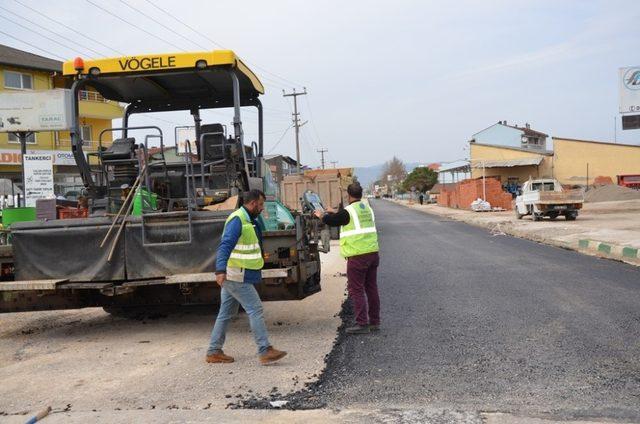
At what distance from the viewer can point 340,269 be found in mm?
12938

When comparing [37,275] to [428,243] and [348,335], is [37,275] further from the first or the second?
[428,243]

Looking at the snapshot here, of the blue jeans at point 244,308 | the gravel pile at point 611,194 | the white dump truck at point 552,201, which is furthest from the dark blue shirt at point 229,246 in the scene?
the gravel pile at point 611,194

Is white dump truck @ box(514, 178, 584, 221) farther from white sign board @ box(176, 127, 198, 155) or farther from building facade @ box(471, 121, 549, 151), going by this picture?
building facade @ box(471, 121, 549, 151)

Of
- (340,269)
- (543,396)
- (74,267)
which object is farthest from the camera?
(340,269)

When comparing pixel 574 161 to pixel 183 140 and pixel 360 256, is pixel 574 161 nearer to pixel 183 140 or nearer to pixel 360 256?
pixel 360 256

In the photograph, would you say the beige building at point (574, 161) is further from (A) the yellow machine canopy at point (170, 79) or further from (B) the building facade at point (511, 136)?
(A) the yellow machine canopy at point (170, 79)

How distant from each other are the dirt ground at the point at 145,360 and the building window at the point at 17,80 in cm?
2958

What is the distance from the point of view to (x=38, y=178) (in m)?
11.5

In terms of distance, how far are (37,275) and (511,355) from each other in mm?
5006

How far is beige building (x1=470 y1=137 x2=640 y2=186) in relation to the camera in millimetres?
49353

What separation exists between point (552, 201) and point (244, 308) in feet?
77.0

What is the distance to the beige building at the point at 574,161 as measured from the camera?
49.4 m

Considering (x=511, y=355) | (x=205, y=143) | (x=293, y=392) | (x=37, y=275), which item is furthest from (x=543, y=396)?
(x=37, y=275)

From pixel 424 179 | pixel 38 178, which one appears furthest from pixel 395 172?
pixel 38 178
